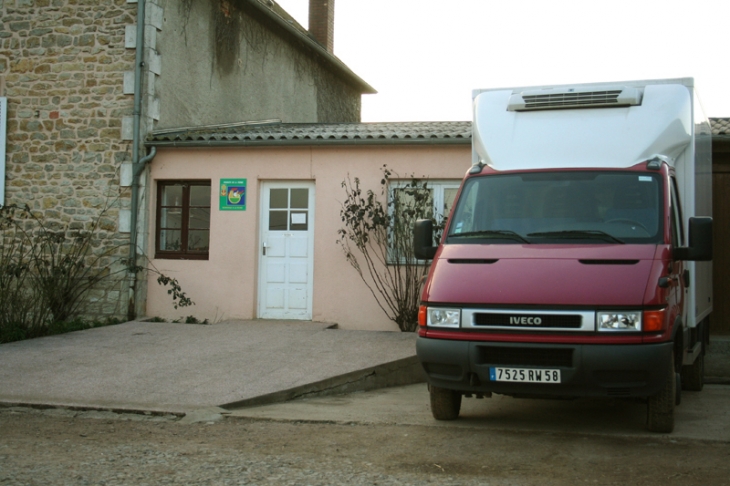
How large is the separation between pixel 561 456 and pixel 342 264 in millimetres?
7323

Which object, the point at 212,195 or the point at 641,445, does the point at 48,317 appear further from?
the point at 641,445

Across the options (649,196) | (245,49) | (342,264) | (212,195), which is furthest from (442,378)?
(245,49)

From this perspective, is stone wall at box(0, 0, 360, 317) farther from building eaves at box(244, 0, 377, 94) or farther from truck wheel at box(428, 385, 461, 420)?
truck wheel at box(428, 385, 461, 420)

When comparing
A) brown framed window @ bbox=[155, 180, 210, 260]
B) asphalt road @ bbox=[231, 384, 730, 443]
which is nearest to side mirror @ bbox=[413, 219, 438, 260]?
asphalt road @ bbox=[231, 384, 730, 443]

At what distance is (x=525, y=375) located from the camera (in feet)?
19.4

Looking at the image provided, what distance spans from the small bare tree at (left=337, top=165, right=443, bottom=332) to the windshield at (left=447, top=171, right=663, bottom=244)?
17.2 feet

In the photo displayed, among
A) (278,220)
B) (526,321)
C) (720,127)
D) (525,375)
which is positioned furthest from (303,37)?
(525,375)

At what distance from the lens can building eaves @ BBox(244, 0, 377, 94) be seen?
56.9 ft

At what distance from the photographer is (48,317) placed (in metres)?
12.8

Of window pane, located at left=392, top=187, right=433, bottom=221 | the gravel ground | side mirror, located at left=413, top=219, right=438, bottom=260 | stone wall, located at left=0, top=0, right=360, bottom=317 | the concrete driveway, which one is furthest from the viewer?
stone wall, located at left=0, top=0, right=360, bottom=317

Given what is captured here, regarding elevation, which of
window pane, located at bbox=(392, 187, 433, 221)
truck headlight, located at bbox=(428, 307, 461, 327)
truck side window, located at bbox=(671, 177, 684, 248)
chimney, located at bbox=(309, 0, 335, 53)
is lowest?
truck headlight, located at bbox=(428, 307, 461, 327)

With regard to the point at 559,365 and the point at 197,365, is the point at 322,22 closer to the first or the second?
the point at 197,365

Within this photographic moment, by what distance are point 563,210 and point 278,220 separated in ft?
23.7

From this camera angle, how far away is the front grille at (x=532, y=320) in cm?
588
